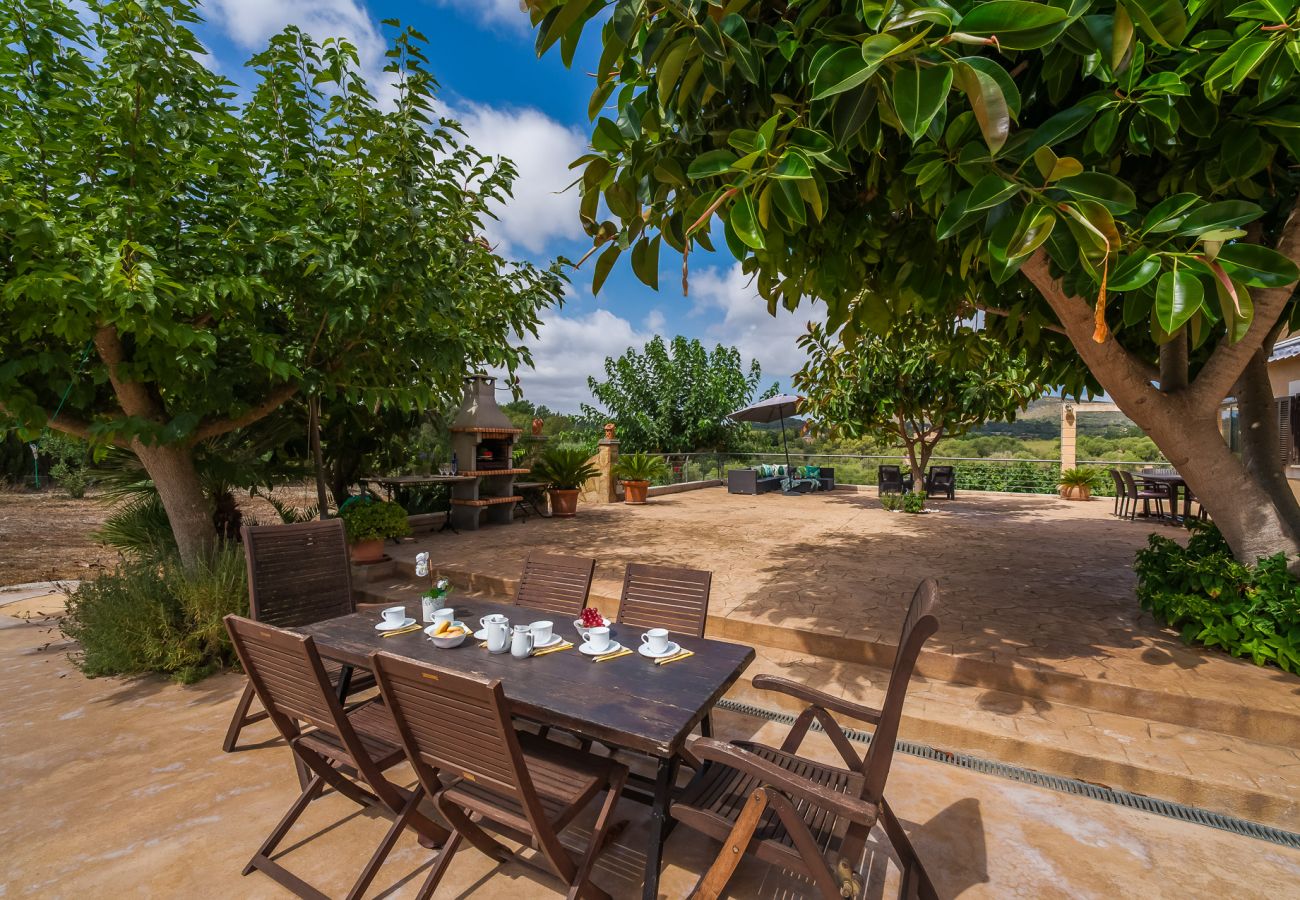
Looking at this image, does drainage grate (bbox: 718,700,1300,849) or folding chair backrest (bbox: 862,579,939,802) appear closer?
folding chair backrest (bbox: 862,579,939,802)

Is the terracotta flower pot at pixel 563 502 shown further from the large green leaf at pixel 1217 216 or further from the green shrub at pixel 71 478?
the large green leaf at pixel 1217 216

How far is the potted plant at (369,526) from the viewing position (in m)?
6.34

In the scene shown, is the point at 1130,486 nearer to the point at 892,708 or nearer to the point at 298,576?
the point at 892,708

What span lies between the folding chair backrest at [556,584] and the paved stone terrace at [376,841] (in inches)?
42.1

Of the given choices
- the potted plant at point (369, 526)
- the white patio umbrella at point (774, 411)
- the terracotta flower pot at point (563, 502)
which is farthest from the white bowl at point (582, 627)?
the white patio umbrella at point (774, 411)

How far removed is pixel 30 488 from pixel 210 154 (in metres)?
16.7

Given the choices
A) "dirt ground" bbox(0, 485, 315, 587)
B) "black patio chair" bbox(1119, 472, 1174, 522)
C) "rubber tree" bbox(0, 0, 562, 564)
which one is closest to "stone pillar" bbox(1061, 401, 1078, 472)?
"black patio chair" bbox(1119, 472, 1174, 522)

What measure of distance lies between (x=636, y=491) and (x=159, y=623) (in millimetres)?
9421

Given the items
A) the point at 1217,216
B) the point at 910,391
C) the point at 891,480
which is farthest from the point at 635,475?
the point at 1217,216

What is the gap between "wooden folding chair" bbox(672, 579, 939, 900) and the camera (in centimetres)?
160

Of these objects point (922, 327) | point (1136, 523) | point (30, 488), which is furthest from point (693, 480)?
point (30, 488)

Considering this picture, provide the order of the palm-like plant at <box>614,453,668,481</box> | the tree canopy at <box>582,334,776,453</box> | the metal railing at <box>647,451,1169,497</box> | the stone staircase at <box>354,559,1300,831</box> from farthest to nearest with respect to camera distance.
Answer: the tree canopy at <box>582,334,776,453</box>
the metal railing at <box>647,451,1169,497</box>
the palm-like plant at <box>614,453,668,481</box>
the stone staircase at <box>354,559,1300,831</box>

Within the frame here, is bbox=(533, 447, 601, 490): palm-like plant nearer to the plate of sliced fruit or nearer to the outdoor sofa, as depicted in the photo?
the outdoor sofa

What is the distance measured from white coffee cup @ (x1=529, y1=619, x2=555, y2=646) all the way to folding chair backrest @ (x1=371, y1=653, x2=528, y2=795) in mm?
756
